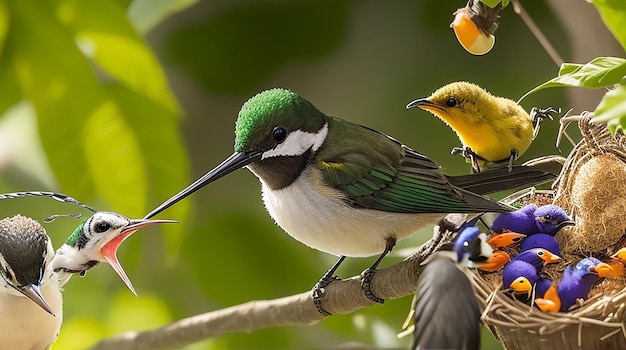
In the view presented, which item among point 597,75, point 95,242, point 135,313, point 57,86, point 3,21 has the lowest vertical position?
point 135,313

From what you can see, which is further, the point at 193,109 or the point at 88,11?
the point at 193,109

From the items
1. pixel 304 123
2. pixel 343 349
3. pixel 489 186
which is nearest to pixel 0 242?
pixel 304 123

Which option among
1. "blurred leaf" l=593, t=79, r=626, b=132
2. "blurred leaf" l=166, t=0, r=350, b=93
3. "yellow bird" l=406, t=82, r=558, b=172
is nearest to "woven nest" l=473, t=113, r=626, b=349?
"yellow bird" l=406, t=82, r=558, b=172

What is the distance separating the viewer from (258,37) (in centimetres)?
210

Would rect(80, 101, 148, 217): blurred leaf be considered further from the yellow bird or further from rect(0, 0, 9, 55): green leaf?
the yellow bird

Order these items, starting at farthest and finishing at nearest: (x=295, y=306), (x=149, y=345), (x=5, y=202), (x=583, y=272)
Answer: (x=5, y=202), (x=149, y=345), (x=295, y=306), (x=583, y=272)

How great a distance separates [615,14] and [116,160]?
2.96ft

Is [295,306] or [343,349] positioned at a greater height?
[295,306]

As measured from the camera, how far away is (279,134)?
971 mm

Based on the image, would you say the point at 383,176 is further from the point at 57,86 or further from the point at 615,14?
the point at 57,86

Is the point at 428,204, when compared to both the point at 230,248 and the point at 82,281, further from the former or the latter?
the point at 82,281

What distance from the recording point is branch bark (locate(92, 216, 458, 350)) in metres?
1.00

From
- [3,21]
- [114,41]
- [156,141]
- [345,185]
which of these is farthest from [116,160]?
[345,185]

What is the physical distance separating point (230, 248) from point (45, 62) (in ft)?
2.35
